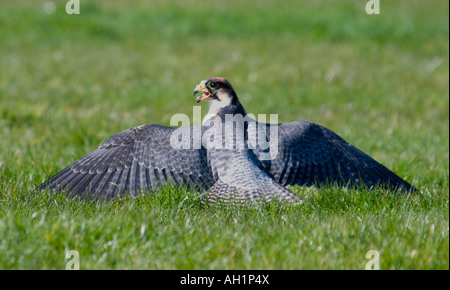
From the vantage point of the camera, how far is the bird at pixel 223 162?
505 centimetres

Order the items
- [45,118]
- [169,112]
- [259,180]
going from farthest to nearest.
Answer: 1. [169,112]
2. [45,118]
3. [259,180]

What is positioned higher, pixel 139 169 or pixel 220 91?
pixel 220 91

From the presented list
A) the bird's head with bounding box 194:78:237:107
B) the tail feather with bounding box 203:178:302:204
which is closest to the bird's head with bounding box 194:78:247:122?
the bird's head with bounding box 194:78:237:107

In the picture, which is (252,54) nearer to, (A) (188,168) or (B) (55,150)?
(B) (55,150)

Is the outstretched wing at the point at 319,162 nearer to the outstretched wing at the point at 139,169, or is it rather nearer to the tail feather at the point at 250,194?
the tail feather at the point at 250,194

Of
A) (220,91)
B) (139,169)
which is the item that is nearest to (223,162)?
(139,169)

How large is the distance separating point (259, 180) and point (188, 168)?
1.96ft

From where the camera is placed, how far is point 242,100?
10312 mm

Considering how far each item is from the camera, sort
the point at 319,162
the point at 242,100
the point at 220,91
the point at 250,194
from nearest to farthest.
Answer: the point at 250,194 → the point at 319,162 → the point at 220,91 → the point at 242,100

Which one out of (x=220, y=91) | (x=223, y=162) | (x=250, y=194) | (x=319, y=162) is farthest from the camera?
(x=220, y=91)

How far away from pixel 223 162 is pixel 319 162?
0.87 metres

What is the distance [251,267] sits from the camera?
11.9ft

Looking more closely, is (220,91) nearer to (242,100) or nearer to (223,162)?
(223,162)

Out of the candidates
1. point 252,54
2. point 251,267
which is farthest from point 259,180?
point 252,54
